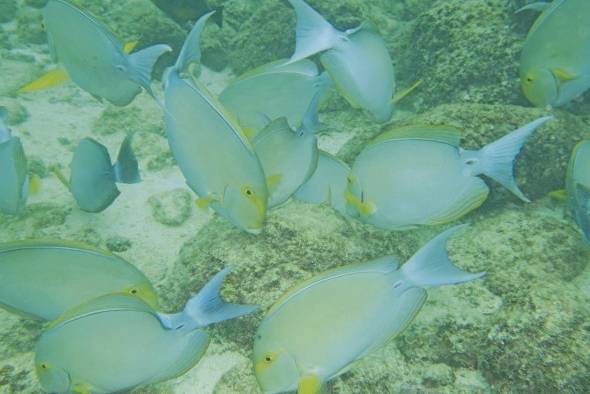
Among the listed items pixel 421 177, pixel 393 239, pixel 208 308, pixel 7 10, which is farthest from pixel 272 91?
pixel 7 10

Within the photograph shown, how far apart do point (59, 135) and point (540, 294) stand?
5.56m

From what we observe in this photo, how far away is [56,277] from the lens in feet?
6.76

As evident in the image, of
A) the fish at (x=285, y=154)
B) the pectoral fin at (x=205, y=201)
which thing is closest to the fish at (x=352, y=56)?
the fish at (x=285, y=154)

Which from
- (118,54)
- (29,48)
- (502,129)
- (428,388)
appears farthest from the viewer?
(29,48)

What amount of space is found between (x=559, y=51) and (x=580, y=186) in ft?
3.56

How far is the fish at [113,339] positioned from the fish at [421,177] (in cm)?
93

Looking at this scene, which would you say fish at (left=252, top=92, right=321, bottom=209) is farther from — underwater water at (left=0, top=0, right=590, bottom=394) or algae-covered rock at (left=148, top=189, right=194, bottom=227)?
algae-covered rock at (left=148, top=189, right=194, bottom=227)

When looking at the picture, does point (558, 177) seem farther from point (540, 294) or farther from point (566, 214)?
point (540, 294)

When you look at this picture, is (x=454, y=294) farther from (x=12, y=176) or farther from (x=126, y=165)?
(x=12, y=176)

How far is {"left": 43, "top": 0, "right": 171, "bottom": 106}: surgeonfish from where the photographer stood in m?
2.71

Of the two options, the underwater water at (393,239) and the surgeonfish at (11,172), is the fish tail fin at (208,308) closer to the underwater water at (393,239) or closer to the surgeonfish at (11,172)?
the underwater water at (393,239)

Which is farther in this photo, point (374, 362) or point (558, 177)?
point (558, 177)

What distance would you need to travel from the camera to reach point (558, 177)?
132 inches

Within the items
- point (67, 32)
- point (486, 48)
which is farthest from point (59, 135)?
point (486, 48)
